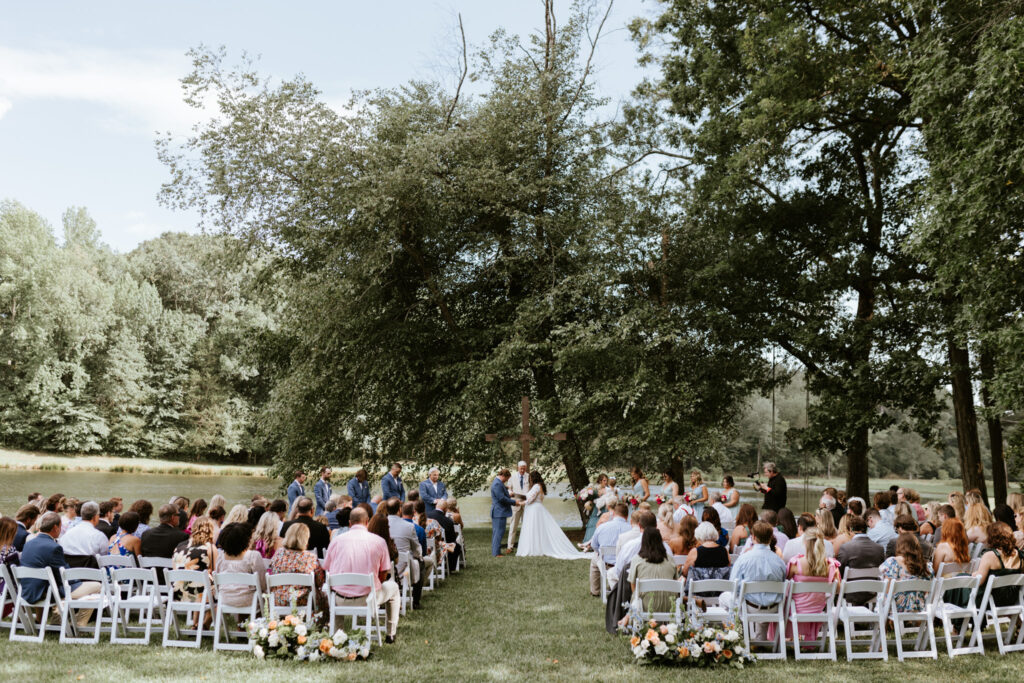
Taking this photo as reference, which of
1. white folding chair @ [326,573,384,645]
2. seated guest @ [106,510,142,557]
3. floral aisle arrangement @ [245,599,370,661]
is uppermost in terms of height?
seated guest @ [106,510,142,557]

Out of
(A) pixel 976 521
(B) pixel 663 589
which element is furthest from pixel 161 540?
(A) pixel 976 521

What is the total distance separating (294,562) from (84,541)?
245cm

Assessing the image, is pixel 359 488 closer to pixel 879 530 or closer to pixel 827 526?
pixel 827 526

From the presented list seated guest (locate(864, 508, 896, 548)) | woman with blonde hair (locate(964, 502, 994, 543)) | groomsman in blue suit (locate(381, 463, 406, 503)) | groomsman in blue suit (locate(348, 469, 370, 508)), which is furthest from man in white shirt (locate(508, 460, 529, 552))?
woman with blonde hair (locate(964, 502, 994, 543))

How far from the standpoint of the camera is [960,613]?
25.8 ft

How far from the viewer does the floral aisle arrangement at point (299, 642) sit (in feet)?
23.9

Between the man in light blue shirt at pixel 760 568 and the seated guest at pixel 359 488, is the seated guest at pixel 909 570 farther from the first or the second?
the seated guest at pixel 359 488

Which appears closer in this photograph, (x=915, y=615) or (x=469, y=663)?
(x=469, y=663)

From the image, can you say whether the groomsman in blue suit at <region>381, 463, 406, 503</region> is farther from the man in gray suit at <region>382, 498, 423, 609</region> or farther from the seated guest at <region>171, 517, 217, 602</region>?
the seated guest at <region>171, 517, 217, 602</region>

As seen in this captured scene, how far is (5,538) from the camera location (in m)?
8.13

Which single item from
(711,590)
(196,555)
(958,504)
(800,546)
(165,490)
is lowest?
(165,490)

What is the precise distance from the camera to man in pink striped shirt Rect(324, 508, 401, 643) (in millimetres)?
7969

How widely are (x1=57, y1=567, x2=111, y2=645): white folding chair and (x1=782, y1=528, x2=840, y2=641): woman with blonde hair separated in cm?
629

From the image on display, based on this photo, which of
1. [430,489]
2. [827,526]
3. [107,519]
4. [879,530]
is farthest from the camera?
[430,489]
